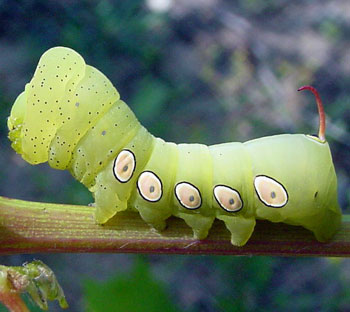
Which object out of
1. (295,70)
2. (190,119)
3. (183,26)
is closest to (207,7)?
(183,26)

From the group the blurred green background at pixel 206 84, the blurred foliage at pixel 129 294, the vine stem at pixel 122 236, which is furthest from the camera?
the blurred green background at pixel 206 84

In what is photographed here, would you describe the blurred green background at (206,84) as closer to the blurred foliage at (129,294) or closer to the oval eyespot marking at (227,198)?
the blurred foliage at (129,294)

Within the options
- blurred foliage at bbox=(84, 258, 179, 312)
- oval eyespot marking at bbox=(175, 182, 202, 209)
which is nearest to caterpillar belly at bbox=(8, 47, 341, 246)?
oval eyespot marking at bbox=(175, 182, 202, 209)

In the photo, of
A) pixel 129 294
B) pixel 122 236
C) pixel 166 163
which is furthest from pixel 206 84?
pixel 122 236

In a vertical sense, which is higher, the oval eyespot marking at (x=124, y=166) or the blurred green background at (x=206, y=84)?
the oval eyespot marking at (x=124, y=166)

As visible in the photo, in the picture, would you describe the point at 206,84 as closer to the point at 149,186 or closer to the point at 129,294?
→ the point at 129,294

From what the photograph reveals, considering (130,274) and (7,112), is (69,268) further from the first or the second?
(130,274)

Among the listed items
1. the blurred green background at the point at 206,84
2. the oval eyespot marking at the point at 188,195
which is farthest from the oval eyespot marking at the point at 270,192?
the blurred green background at the point at 206,84
